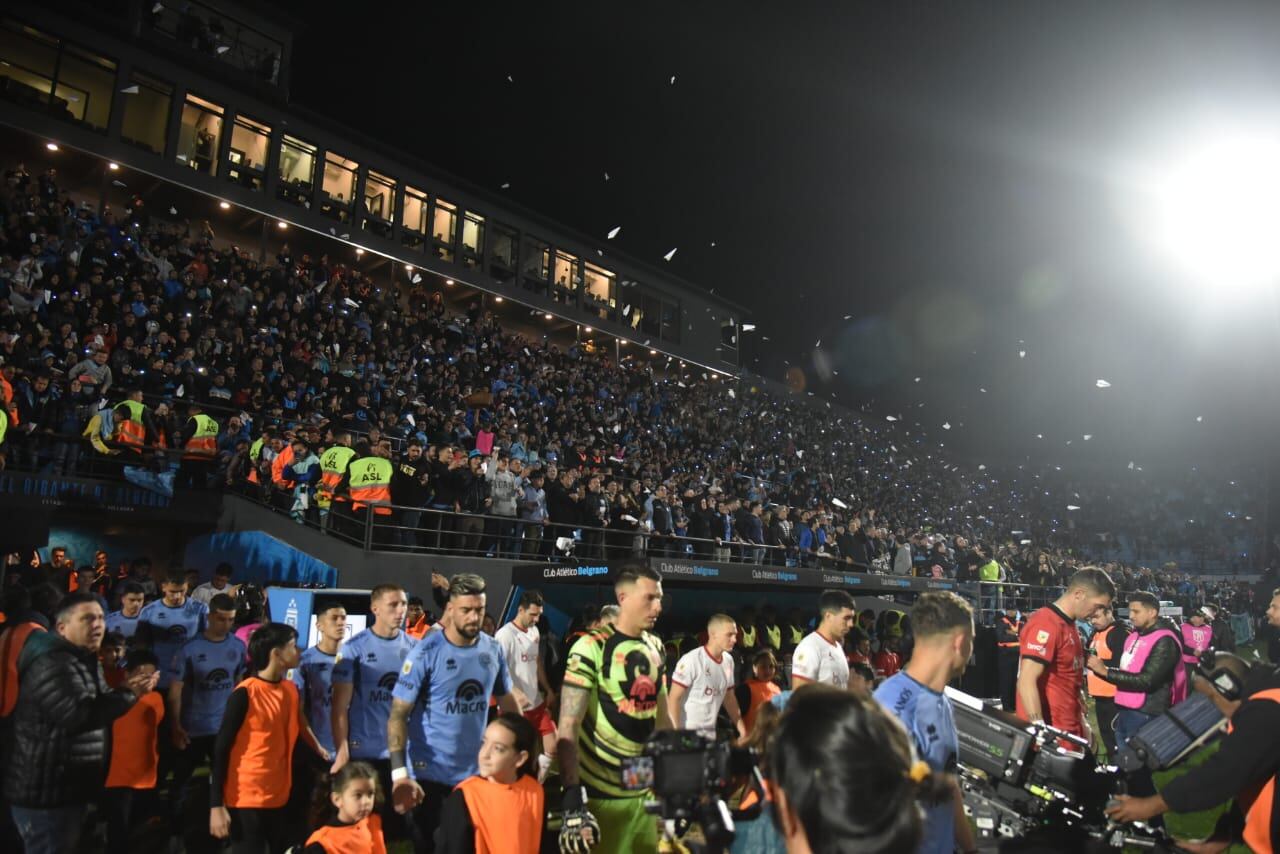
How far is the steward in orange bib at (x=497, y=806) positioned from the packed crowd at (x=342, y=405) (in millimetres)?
9176

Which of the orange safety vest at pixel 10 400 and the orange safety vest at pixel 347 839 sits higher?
the orange safety vest at pixel 10 400

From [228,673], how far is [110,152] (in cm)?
1958

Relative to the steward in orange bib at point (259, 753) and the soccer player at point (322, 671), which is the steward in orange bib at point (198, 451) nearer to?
the soccer player at point (322, 671)

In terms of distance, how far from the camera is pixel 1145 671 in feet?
23.4

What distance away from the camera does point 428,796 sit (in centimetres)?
463

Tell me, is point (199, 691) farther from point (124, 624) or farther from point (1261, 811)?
point (1261, 811)

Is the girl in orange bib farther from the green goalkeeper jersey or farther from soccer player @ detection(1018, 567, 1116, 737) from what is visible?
soccer player @ detection(1018, 567, 1116, 737)

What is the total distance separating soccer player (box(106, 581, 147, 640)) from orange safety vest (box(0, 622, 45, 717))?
7.96 feet

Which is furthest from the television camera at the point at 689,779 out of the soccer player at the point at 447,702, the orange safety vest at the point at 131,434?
the orange safety vest at the point at 131,434

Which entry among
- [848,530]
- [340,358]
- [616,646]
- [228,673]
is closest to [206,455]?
[340,358]

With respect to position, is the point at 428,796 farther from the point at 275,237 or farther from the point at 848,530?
the point at 275,237

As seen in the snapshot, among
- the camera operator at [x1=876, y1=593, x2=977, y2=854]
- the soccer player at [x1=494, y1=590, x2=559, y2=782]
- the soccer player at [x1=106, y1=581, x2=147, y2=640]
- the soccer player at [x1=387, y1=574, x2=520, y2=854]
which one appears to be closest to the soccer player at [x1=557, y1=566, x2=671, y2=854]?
the soccer player at [x1=387, y1=574, x2=520, y2=854]

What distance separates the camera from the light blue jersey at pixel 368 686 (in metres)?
5.48

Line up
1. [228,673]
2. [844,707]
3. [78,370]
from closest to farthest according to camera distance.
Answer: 1. [844,707]
2. [228,673]
3. [78,370]
